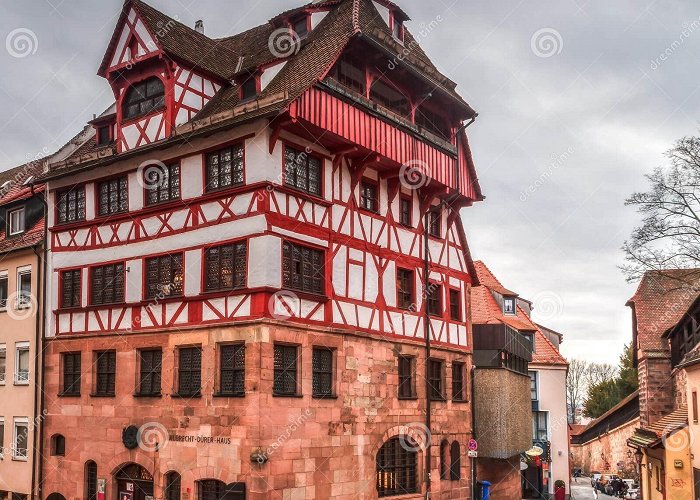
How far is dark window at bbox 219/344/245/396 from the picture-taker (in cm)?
2388

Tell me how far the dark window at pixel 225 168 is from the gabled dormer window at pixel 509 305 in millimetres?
29499

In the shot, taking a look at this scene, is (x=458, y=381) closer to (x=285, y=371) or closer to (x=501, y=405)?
(x=501, y=405)

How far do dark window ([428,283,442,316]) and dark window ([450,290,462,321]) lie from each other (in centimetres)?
107

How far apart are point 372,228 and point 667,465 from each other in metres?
14.1


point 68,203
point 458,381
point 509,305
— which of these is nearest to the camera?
point 68,203

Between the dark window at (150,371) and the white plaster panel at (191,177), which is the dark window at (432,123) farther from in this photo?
the dark window at (150,371)

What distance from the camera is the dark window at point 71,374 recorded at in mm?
28906

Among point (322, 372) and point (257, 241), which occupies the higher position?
point (257, 241)

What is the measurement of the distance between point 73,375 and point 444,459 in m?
13.2

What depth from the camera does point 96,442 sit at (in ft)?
90.4

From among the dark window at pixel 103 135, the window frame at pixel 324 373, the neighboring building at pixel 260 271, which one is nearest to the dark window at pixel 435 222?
the neighboring building at pixel 260 271

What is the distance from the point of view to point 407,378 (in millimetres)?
29781

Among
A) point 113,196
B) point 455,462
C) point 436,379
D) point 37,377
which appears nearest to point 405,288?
point 436,379

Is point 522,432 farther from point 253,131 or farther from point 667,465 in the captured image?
point 253,131
